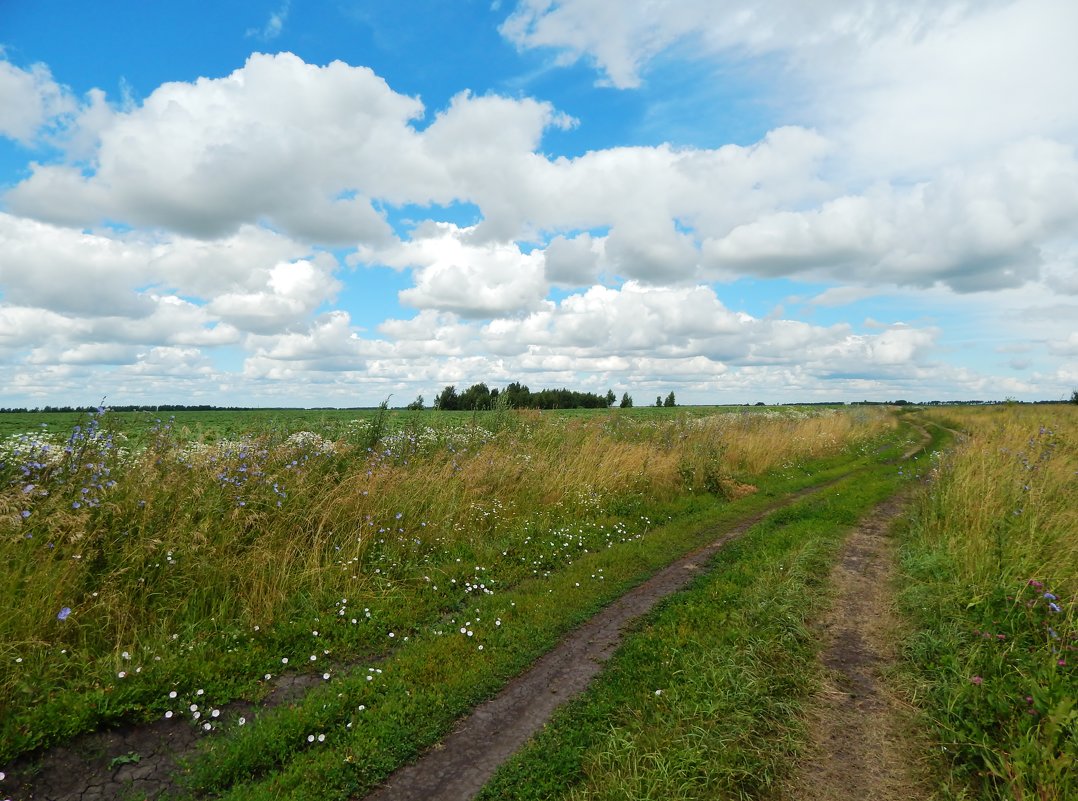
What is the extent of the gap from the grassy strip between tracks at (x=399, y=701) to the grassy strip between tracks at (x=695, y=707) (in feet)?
3.01

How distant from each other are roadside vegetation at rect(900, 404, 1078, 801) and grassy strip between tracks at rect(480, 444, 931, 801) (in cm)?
112

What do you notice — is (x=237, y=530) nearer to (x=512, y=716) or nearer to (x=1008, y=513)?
(x=512, y=716)

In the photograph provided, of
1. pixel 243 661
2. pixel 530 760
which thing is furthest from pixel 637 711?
pixel 243 661

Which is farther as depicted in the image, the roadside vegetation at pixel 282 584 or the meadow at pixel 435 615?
the roadside vegetation at pixel 282 584

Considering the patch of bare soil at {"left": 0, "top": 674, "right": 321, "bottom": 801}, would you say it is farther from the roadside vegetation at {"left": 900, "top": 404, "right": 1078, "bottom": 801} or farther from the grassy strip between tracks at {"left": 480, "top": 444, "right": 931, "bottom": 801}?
the roadside vegetation at {"left": 900, "top": 404, "right": 1078, "bottom": 801}

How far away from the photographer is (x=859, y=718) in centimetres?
478

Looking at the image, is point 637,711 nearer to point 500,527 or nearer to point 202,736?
point 202,736

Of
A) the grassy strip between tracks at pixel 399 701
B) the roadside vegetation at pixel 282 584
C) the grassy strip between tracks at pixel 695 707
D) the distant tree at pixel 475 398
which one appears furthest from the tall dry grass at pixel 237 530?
the distant tree at pixel 475 398

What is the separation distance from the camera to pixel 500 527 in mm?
10156

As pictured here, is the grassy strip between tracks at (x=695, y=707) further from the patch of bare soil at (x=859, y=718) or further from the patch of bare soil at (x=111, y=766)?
the patch of bare soil at (x=111, y=766)

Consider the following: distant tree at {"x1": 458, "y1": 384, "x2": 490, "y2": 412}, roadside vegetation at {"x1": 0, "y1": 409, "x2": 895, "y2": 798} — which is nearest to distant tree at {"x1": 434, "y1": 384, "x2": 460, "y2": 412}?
distant tree at {"x1": 458, "y1": 384, "x2": 490, "y2": 412}

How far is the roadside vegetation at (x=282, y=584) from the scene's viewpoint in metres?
4.73

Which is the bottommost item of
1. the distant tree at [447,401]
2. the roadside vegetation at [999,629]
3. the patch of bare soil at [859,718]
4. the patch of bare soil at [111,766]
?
the patch of bare soil at [111,766]

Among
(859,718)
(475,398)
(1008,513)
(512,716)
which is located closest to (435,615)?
(512,716)
